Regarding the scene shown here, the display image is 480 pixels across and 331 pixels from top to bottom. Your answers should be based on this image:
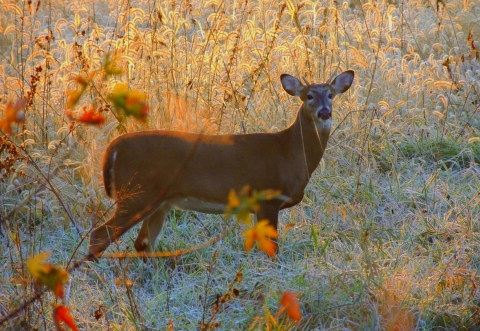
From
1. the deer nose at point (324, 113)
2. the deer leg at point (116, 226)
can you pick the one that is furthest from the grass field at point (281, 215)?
the deer nose at point (324, 113)

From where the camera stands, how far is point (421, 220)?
5.36 metres

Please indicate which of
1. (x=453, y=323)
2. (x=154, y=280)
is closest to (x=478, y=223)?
(x=453, y=323)

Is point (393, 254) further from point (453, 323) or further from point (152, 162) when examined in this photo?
point (152, 162)

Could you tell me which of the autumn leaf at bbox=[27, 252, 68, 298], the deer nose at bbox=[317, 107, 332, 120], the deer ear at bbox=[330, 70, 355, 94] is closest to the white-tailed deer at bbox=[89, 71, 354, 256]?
the deer nose at bbox=[317, 107, 332, 120]

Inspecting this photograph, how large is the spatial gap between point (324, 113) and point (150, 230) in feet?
4.65

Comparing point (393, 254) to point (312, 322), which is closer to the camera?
point (312, 322)

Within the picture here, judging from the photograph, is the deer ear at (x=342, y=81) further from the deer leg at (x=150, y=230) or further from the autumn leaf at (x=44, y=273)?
the autumn leaf at (x=44, y=273)

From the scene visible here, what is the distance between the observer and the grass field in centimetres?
396

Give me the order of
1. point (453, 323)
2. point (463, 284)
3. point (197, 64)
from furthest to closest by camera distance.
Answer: point (197, 64) → point (463, 284) → point (453, 323)

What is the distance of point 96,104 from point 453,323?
3.91 metres

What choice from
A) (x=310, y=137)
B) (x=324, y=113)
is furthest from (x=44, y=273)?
(x=310, y=137)

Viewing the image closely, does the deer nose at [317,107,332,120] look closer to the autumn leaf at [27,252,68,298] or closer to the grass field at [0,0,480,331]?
the grass field at [0,0,480,331]

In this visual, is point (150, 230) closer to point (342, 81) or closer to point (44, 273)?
point (342, 81)

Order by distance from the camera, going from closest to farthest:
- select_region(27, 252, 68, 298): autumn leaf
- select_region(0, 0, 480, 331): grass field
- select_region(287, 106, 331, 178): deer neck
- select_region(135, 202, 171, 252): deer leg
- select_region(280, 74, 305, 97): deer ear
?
1. select_region(27, 252, 68, 298): autumn leaf
2. select_region(0, 0, 480, 331): grass field
3. select_region(135, 202, 171, 252): deer leg
4. select_region(287, 106, 331, 178): deer neck
5. select_region(280, 74, 305, 97): deer ear
